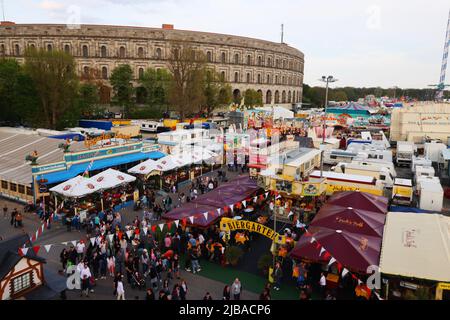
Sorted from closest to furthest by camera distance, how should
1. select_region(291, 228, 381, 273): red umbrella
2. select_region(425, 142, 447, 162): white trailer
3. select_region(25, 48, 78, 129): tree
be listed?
select_region(291, 228, 381, 273): red umbrella → select_region(425, 142, 447, 162): white trailer → select_region(25, 48, 78, 129): tree

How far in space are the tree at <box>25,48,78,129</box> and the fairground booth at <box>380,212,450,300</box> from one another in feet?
128

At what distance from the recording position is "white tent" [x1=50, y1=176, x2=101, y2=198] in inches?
765

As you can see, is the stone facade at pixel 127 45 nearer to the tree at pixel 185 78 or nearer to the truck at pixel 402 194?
the tree at pixel 185 78

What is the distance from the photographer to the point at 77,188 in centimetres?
1975

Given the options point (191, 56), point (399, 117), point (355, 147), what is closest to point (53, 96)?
point (191, 56)

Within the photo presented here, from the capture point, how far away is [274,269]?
1369 centimetres

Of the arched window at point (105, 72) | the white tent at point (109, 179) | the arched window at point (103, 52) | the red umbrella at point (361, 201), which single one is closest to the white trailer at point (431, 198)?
the red umbrella at point (361, 201)

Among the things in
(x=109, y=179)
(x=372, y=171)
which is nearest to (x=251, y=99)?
(x=372, y=171)

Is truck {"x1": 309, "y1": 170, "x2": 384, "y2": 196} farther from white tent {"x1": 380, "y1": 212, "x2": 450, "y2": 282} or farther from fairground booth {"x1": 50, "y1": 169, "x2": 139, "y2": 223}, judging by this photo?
fairground booth {"x1": 50, "y1": 169, "x2": 139, "y2": 223}

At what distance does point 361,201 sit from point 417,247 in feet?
16.4

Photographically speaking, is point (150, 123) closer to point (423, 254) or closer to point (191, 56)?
point (191, 56)

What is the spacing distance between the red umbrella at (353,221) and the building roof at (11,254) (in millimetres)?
10831

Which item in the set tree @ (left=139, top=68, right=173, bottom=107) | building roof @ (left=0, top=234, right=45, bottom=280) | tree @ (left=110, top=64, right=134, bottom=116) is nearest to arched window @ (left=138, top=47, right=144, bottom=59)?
tree @ (left=139, top=68, right=173, bottom=107)

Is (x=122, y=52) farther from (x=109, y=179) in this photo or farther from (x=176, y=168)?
(x=109, y=179)
